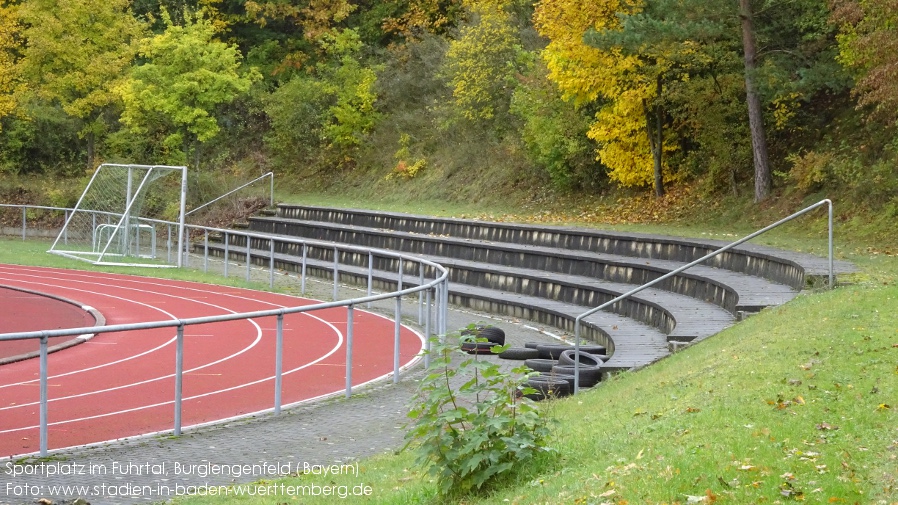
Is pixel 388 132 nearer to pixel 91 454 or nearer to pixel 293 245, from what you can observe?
pixel 293 245

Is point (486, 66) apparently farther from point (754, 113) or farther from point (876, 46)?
point (876, 46)

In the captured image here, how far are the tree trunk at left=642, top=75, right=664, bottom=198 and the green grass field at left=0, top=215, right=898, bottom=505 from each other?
54.6 feet

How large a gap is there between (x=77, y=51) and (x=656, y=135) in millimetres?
24579

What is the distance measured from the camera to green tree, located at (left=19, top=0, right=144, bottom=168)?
4125 centimetres

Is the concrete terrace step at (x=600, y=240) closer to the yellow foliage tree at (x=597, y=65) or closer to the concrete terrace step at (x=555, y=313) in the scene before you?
the concrete terrace step at (x=555, y=313)

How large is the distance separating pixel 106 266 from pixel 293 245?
5136 millimetres

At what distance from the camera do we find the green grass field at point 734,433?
6094mm

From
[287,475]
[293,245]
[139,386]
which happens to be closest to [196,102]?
[293,245]

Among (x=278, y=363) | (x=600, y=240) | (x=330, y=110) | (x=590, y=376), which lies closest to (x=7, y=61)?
(x=330, y=110)

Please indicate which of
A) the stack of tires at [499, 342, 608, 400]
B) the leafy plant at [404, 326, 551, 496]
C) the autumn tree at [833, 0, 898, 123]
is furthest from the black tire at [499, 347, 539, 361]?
the autumn tree at [833, 0, 898, 123]

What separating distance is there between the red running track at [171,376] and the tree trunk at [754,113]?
1191cm

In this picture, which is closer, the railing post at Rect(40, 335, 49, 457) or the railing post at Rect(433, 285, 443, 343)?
the railing post at Rect(40, 335, 49, 457)

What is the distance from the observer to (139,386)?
1116 cm

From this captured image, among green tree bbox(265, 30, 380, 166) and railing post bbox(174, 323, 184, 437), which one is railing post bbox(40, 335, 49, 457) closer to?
railing post bbox(174, 323, 184, 437)
